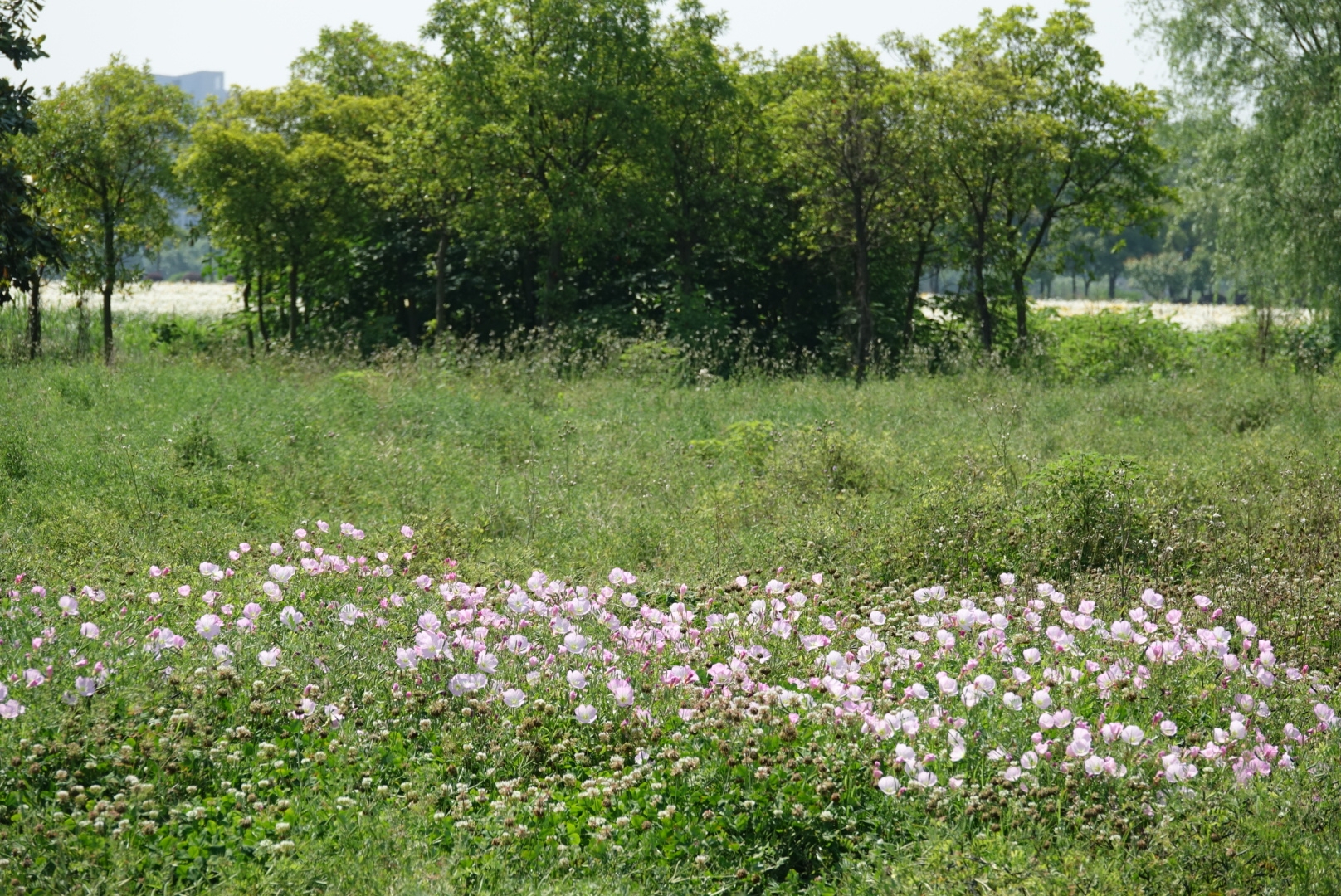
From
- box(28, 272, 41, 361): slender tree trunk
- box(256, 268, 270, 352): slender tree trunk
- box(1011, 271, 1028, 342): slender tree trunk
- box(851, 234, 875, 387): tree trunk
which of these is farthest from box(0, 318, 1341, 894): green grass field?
box(256, 268, 270, 352): slender tree trunk

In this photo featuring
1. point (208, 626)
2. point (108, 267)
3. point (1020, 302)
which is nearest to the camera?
point (208, 626)

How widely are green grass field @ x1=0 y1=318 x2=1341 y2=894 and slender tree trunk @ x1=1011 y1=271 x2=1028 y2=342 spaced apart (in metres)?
10.3

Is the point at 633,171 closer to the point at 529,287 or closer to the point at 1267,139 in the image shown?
the point at 529,287

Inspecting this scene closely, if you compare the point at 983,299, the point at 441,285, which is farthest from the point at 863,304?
the point at 441,285

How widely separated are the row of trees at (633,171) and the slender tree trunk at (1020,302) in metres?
0.06

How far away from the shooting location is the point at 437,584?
19.0 ft

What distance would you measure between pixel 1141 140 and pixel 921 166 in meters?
3.98

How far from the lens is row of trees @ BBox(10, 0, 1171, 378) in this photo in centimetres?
1731

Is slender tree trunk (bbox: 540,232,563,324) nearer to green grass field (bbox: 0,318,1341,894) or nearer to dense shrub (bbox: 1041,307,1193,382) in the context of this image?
dense shrub (bbox: 1041,307,1193,382)

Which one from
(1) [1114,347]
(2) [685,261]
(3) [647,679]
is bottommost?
(3) [647,679]

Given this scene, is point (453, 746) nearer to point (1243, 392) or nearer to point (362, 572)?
point (362, 572)

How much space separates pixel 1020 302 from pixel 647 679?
16290 mm

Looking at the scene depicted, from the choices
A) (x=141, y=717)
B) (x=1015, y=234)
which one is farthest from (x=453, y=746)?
(x=1015, y=234)

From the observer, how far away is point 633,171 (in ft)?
60.6
